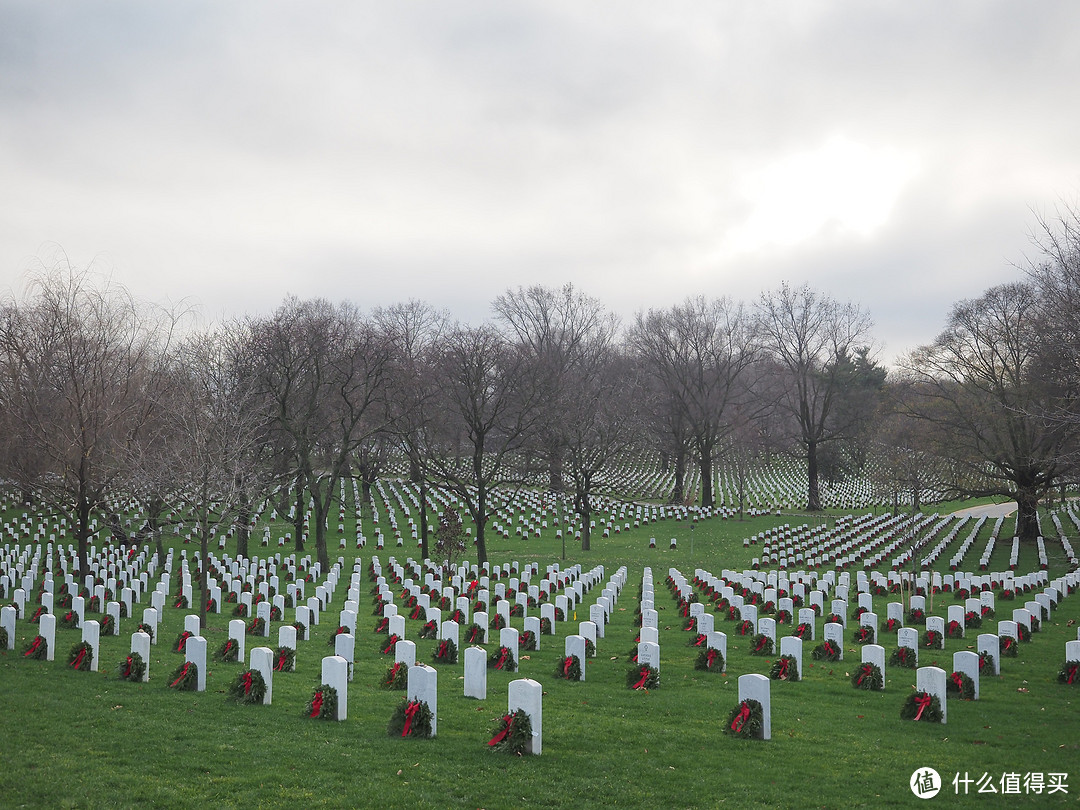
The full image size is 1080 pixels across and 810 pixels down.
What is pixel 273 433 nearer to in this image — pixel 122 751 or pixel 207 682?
pixel 207 682

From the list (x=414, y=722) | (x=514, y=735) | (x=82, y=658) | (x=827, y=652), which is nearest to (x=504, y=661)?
(x=414, y=722)

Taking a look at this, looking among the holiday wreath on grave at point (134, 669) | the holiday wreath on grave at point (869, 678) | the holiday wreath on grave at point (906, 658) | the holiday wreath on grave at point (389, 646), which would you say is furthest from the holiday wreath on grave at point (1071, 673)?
the holiday wreath on grave at point (134, 669)

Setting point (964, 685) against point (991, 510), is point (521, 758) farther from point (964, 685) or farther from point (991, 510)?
point (991, 510)

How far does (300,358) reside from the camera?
1145 inches

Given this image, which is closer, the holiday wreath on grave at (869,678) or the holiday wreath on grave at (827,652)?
the holiday wreath on grave at (869,678)

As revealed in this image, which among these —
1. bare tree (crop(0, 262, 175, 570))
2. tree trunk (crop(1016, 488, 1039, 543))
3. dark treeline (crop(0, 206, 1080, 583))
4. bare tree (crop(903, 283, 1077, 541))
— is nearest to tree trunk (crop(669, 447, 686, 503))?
dark treeline (crop(0, 206, 1080, 583))

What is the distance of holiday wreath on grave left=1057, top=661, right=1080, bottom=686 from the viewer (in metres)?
11.5

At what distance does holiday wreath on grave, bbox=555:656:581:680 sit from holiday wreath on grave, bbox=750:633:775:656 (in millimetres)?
4064

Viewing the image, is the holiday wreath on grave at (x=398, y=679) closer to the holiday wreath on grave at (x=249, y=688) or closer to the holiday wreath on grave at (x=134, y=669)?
the holiday wreath on grave at (x=249, y=688)

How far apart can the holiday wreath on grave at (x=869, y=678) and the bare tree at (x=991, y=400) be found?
71.3 ft

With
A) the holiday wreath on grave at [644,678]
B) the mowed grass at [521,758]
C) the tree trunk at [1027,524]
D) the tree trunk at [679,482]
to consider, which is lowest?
the mowed grass at [521,758]

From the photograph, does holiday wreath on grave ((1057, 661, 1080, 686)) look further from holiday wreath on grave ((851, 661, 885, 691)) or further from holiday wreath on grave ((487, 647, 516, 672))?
holiday wreath on grave ((487, 647, 516, 672))

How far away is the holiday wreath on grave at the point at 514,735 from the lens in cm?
767

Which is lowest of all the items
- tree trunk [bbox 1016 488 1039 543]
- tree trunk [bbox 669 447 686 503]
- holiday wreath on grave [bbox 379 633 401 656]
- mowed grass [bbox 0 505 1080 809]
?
mowed grass [bbox 0 505 1080 809]
